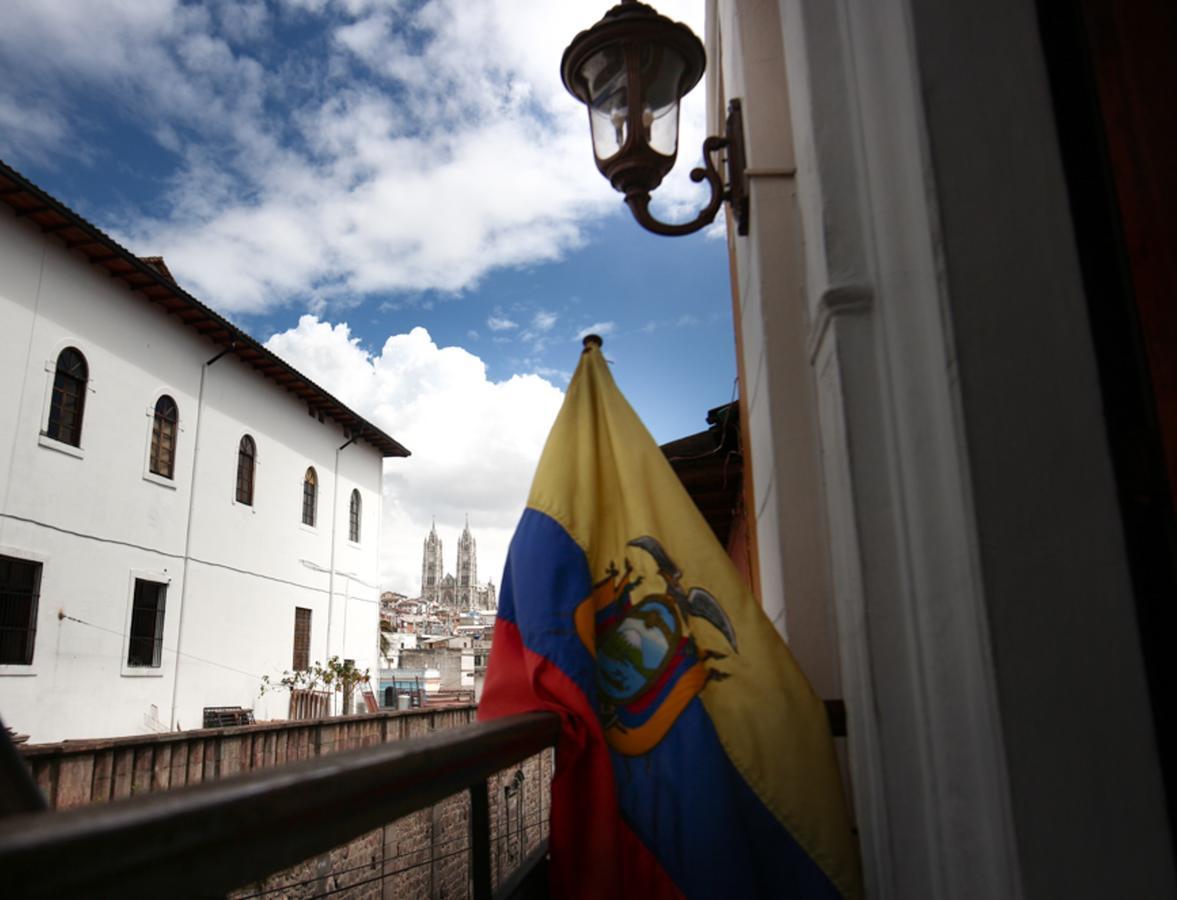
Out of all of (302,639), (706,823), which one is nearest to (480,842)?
(706,823)

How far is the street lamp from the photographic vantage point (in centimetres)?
220

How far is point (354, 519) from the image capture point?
19.7 m

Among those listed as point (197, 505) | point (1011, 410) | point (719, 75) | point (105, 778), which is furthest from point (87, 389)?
point (1011, 410)

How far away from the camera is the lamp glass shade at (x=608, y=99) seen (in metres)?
2.26

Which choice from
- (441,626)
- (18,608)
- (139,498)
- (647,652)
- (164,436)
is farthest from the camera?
(441,626)

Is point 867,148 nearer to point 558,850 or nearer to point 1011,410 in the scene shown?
point 1011,410

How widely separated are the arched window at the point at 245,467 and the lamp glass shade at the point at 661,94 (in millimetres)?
14623

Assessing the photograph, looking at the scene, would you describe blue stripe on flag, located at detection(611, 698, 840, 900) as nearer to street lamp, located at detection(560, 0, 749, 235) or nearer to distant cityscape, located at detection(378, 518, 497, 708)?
street lamp, located at detection(560, 0, 749, 235)

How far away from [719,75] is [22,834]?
11.6 ft

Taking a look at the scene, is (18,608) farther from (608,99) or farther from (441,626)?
(441,626)

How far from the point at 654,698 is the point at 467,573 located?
86088 mm

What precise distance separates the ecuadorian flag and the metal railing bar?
52 cm

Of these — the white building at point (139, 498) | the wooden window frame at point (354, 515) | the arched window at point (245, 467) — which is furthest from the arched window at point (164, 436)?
the wooden window frame at point (354, 515)

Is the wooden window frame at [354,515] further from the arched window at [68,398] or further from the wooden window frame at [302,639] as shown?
the arched window at [68,398]
